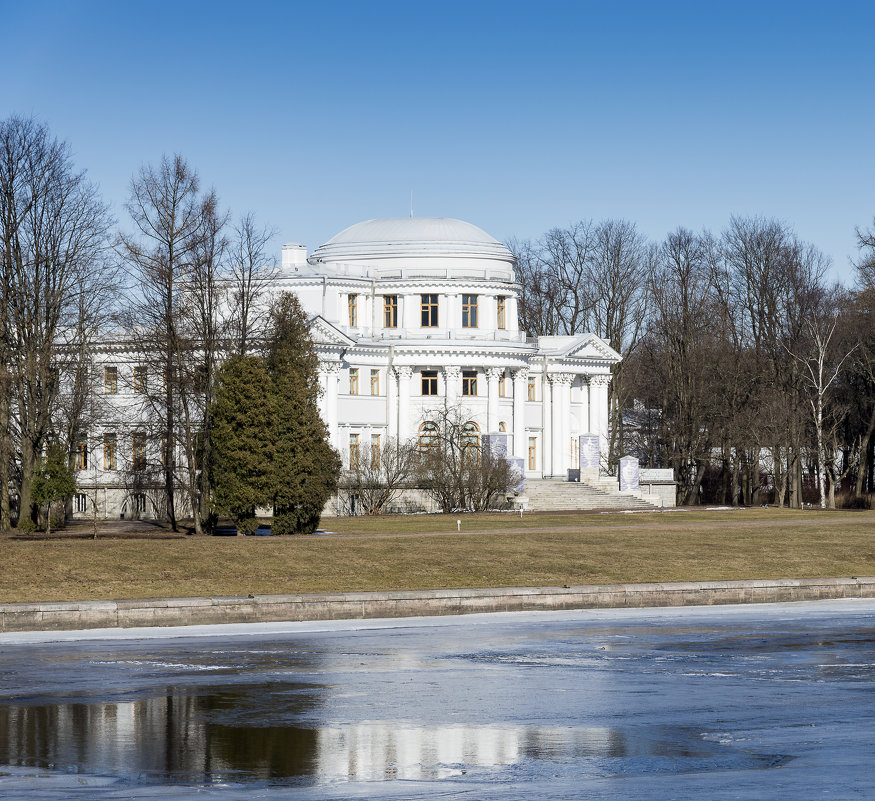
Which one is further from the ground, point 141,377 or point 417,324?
point 417,324

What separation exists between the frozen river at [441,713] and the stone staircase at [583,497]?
39529 millimetres

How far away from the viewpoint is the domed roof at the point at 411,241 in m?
73.2

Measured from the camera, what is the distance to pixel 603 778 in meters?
12.2

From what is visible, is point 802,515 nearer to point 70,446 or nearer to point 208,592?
point 70,446

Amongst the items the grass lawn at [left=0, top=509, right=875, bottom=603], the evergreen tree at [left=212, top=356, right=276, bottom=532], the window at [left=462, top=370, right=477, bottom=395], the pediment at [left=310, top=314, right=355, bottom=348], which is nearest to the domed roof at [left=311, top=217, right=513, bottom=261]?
the window at [left=462, top=370, right=477, bottom=395]

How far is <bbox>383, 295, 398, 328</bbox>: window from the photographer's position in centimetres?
7269

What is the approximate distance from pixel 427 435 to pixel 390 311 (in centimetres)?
922

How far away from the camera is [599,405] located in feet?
263

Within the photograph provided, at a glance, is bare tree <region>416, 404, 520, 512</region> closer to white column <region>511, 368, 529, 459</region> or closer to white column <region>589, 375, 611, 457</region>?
white column <region>511, 368, 529, 459</region>

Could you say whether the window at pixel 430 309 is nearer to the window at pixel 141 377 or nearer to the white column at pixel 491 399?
the white column at pixel 491 399

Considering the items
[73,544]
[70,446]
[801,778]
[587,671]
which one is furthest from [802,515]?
[801,778]

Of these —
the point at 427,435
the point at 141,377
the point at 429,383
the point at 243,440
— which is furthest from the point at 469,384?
the point at 243,440

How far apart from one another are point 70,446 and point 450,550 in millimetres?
19199

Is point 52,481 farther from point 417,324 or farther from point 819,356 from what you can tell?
point 819,356
